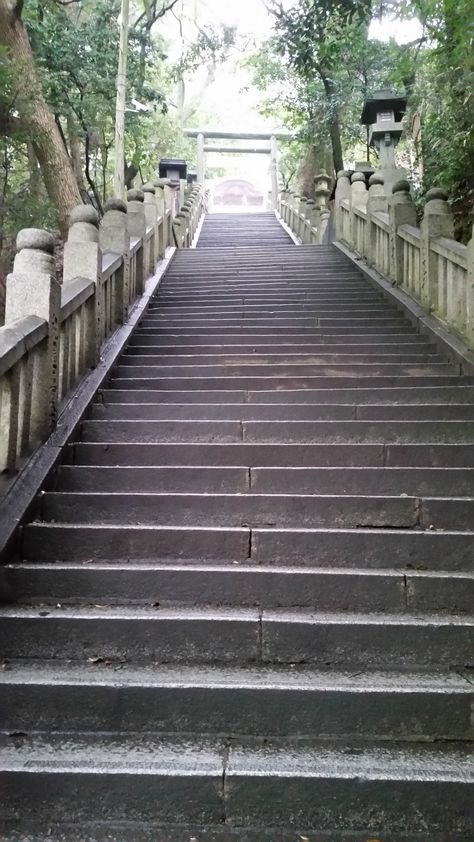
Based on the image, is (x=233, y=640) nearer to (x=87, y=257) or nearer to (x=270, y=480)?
(x=270, y=480)

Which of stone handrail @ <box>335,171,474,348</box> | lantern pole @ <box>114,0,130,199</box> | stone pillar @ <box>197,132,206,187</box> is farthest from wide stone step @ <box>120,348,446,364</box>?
stone pillar @ <box>197,132,206,187</box>

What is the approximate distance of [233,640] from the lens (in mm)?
2869

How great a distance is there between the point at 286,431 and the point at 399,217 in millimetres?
4717

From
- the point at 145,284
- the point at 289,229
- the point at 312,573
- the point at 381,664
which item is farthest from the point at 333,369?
the point at 289,229

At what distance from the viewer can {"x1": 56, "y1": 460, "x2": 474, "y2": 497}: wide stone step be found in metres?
3.91

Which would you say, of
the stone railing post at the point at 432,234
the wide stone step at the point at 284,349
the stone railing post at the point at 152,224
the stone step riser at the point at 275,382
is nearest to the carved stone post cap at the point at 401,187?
the stone railing post at the point at 432,234

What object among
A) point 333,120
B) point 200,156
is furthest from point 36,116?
point 200,156

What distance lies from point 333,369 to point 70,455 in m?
2.51

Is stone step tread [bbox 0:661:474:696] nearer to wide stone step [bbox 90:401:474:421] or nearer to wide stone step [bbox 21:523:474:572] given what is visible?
wide stone step [bbox 21:523:474:572]

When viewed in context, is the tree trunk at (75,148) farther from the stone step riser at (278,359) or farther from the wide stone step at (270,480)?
the wide stone step at (270,480)

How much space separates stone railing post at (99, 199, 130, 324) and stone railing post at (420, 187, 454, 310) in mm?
3130

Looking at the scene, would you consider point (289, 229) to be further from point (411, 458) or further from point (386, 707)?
point (386, 707)

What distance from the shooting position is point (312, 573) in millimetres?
3117

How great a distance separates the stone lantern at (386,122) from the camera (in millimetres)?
11438
